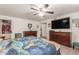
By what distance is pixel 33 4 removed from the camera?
1.92m

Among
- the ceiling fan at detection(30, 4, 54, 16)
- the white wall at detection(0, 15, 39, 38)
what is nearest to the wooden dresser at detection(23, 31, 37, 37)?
the white wall at detection(0, 15, 39, 38)

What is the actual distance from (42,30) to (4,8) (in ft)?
2.53

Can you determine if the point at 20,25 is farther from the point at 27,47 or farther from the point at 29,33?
the point at 27,47

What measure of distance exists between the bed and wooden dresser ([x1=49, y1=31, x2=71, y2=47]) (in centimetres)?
11

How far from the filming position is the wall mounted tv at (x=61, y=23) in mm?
1992

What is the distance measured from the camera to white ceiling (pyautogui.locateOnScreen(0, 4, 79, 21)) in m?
1.91

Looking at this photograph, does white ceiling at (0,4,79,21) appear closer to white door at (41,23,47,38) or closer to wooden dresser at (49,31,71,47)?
white door at (41,23,47,38)

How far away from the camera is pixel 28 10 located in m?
1.98

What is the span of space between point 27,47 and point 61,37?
644 mm

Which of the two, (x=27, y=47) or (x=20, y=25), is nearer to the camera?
(x=27, y=47)

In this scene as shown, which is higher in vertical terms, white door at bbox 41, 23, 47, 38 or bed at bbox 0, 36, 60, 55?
white door at bbox 41, 23, 47, 38

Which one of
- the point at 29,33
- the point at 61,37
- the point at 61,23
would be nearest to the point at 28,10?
the point at 29,33
